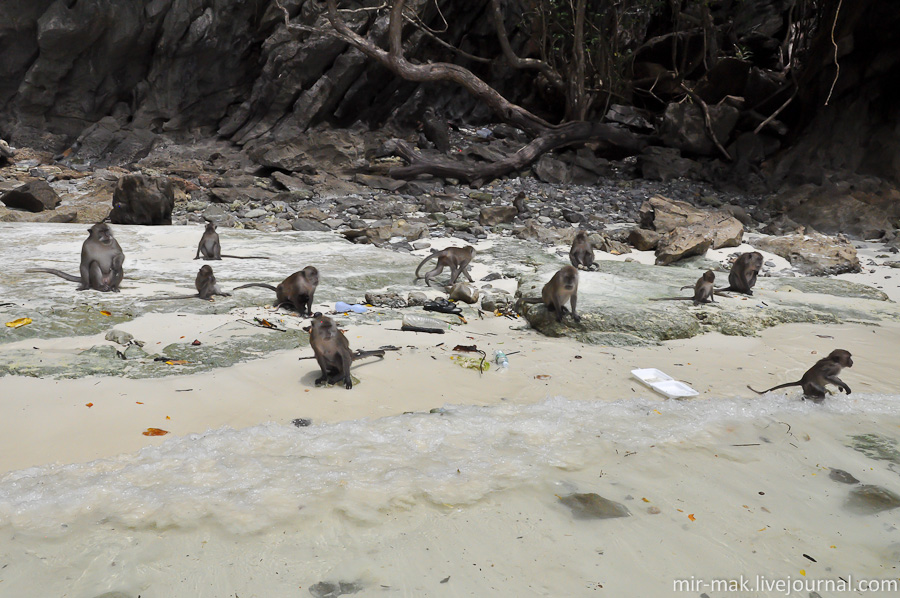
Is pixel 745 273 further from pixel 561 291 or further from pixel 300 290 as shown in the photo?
pixel 300 290

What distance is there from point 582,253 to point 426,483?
560 centimetres

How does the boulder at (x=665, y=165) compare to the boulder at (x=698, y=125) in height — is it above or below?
below

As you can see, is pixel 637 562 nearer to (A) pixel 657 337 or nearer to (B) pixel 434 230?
(A) pixel 657 337

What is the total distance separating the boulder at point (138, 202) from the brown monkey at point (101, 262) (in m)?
4.62

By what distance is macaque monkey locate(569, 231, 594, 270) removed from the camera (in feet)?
26.8

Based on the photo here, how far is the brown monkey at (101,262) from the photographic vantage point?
595cm

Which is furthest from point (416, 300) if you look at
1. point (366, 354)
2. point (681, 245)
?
point (681, 245)

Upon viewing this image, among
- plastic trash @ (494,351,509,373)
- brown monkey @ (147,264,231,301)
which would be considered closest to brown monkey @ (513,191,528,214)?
brown monkey @ (147,264,231,301)

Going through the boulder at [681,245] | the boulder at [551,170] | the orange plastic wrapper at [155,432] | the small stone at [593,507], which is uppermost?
the boulder at [551,170]

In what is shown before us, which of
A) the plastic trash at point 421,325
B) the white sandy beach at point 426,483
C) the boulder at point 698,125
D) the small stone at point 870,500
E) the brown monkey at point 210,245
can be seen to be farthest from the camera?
the boulder at point 698,125

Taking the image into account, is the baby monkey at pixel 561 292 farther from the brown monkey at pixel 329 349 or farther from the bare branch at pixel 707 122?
the bare branch at pixel 707 122

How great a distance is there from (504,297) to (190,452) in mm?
4086

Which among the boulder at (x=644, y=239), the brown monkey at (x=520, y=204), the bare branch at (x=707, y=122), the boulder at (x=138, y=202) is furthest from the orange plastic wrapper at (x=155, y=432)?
the bare branch at (x=707, y=122)

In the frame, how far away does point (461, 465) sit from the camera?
3293 millimetres
